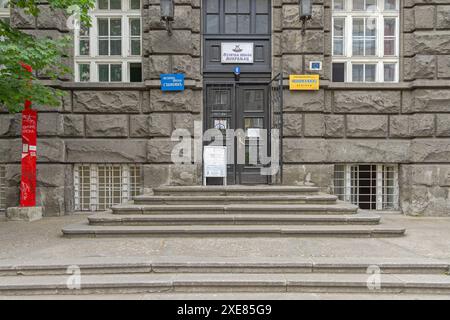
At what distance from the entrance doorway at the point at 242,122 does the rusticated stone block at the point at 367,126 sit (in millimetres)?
2332

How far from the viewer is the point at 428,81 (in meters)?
9.71

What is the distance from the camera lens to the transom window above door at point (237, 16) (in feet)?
33.9

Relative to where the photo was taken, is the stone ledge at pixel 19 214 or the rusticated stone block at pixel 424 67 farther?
the rusticated stone block at pixel 424 67

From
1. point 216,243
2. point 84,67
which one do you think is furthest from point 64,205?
point 216,243

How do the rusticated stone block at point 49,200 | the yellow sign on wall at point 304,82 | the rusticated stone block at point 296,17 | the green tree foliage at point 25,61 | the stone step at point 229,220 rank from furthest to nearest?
the rusticated stone block at point 296,17 → the yellow sign on wall at point 304,82 → the rusticated stone block at point 49,200 → the stone step at point 229,220 → the green tree foliage at point 25,61

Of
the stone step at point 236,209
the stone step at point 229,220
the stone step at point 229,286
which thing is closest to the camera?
the stone step at point 229,286

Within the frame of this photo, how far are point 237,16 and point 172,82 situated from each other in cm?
278

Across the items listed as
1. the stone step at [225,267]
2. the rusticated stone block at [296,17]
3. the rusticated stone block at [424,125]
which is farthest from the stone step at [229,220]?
the rusticated stone block at [296,17]

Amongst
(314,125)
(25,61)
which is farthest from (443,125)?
(25,61)

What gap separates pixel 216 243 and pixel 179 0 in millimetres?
6914

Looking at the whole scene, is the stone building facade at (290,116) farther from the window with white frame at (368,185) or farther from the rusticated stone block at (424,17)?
the window with white frame at (368,185)

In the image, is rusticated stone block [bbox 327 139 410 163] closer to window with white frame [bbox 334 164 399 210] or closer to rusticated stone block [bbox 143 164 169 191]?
window with white frame [bbox 334 164 399 210]

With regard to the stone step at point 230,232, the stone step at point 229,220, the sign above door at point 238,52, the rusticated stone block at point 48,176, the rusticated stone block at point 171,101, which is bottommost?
the stone step at point 230,232

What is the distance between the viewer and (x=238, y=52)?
406 inches
